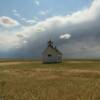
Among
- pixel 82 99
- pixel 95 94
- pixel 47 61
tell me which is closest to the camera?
pixel 82 99

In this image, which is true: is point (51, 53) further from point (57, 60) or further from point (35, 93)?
point (35, 93)

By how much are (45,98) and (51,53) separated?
2416 inches

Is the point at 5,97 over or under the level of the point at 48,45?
under

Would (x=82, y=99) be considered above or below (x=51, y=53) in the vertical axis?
below

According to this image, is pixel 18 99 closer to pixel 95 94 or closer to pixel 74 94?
pixel 74 94

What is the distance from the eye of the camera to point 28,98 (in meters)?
14.6

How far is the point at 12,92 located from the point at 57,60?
59.2 m

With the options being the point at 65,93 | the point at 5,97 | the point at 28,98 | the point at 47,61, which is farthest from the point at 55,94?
the point at 47,61

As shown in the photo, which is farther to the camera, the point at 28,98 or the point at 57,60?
the point at 57,60

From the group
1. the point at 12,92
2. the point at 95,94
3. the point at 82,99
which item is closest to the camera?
the point at 82,99

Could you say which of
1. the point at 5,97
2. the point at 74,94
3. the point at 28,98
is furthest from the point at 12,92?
the point at 74,94

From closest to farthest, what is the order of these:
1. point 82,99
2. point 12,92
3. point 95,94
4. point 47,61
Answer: point 82,99 → point 95,94 → point 12,92 → point 47,61

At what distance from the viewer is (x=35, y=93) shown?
1612 cm

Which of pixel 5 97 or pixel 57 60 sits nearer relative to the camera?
pixel 5 97
